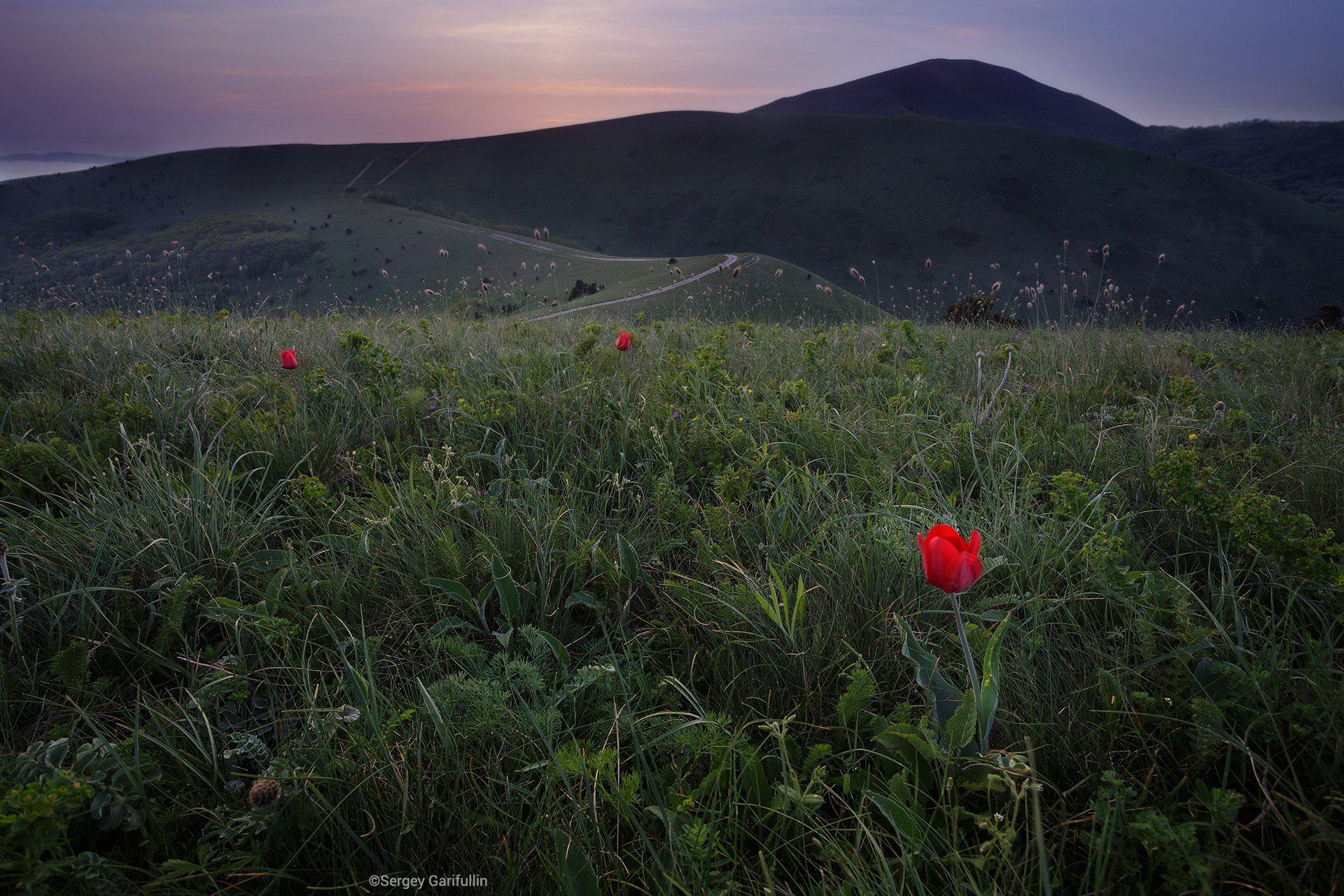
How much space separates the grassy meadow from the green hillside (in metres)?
40.9

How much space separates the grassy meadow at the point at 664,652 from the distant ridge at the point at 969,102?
6505 inches

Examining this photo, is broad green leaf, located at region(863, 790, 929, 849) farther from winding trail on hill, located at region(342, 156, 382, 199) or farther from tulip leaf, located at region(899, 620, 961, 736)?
winding trail on hill, located at region(342, 156, 382, 199)

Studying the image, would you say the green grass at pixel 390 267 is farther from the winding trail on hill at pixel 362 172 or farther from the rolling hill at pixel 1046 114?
the rolling hill at pixel 1046 114

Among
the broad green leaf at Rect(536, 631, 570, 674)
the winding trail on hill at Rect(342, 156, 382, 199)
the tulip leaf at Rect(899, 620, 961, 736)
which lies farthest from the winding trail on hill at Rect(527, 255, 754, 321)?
the winding trail on hill at Rect(342, 156, 382, 199)

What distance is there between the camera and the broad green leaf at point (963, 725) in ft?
4.13

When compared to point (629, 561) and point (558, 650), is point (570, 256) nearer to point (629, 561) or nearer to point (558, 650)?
point (629, 561)

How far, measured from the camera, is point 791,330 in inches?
276

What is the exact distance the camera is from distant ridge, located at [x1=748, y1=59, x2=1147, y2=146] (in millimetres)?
150250

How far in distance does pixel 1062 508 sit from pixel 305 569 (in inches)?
97.0

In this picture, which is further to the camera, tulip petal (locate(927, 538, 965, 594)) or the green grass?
the green grass

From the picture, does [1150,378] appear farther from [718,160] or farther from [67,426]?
[718,160]

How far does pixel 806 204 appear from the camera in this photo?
71.4 m

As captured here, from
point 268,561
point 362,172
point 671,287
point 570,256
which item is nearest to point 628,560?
point 268,561

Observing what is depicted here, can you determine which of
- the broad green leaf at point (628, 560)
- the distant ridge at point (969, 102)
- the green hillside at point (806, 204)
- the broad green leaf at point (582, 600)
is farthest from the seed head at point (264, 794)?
the distant ridge at point (969, 102)
